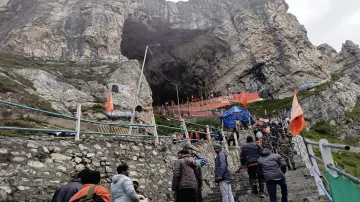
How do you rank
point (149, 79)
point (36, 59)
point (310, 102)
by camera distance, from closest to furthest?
1. point (36, 59)
2. point (310, 102)
3. point (149, 79)

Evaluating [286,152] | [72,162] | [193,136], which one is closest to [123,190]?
[72,162]

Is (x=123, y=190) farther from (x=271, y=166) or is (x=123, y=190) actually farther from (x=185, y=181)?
(x=271, y=166)

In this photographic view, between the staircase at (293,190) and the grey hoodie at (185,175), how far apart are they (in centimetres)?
257

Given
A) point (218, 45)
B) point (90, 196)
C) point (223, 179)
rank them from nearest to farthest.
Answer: point (90, 196) < point (223, 179) < point (218, 45)

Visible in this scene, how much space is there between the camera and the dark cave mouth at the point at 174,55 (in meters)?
39.3

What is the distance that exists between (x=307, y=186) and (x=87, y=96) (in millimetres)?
16755

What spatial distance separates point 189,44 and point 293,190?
35.7 meters

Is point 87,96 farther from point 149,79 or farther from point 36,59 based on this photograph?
point 149,79

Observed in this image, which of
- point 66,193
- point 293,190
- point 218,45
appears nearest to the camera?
point 66,193

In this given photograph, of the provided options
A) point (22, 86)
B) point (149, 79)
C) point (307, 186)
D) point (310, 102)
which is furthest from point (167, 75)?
point (307, 186)

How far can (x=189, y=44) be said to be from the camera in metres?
41.3

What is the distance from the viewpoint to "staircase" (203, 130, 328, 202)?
6465 millimetres

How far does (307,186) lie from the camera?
707 cm

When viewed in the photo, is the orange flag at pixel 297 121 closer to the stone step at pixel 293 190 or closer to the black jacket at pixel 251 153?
the black jacket at pixel 251 153
